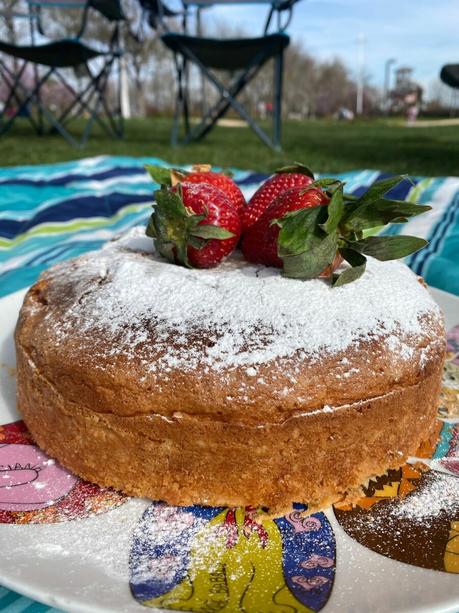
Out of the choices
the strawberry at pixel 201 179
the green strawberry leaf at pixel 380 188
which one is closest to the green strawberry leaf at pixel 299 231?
the green strawberry leaf at pixel 380 188

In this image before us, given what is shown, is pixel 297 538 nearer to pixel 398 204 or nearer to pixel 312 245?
pixel 312 245

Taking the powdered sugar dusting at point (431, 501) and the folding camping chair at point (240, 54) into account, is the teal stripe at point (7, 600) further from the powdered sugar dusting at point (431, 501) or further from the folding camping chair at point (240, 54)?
the folding camping chair at point (240, 54)

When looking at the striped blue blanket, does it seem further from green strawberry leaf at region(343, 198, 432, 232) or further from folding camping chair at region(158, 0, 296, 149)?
folding camping chair at region(158, 0, 296, 149)

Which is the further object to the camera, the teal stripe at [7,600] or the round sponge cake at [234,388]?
the round sponge cake at [234,388]

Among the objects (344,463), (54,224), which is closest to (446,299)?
(344,463)

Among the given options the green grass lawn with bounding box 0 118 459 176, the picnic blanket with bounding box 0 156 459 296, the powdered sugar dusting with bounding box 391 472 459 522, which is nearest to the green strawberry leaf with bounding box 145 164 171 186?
the picnic blanket with bounding box 0 156 459 296
